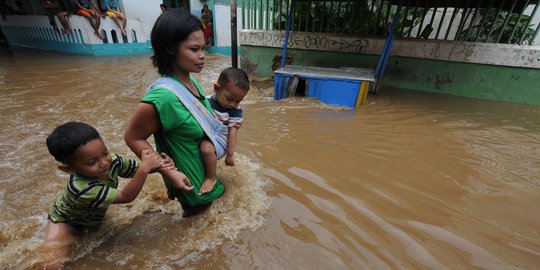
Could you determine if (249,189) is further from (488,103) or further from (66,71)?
(66,71)

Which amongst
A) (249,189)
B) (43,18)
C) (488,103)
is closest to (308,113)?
(249,189)

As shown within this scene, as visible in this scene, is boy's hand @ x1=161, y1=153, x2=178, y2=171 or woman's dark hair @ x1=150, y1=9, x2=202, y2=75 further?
boy's hand @ x1=161, y1=153, x2=178, y2=171

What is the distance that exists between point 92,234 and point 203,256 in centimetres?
82

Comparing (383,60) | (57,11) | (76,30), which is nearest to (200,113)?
(383,60)

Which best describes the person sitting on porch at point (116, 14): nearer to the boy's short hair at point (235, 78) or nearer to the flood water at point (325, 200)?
the flood water at point (325, 200)

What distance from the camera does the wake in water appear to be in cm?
167

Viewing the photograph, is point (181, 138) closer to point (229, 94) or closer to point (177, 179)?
point (177, 179)

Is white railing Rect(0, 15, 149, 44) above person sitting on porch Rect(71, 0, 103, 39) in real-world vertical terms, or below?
below

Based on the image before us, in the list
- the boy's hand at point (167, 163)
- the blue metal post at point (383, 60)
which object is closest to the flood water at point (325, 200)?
the boy's hand at point (167, 163)

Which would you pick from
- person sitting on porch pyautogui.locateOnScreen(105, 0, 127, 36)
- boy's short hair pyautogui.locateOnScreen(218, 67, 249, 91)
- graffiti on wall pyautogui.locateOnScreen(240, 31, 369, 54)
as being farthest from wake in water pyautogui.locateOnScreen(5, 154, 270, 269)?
person sitting on porch pyautogui.locateOnScreen(105, 0, 127, 36)

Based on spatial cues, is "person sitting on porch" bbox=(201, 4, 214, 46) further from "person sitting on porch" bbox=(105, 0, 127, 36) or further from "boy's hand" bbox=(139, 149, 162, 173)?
"boy's hand" bbox=(139, 149, 162, 173)

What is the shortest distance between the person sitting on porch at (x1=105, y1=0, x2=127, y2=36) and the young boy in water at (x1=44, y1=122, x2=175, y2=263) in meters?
11.0

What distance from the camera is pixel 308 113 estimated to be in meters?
4.63

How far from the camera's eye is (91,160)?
154 centimetres
